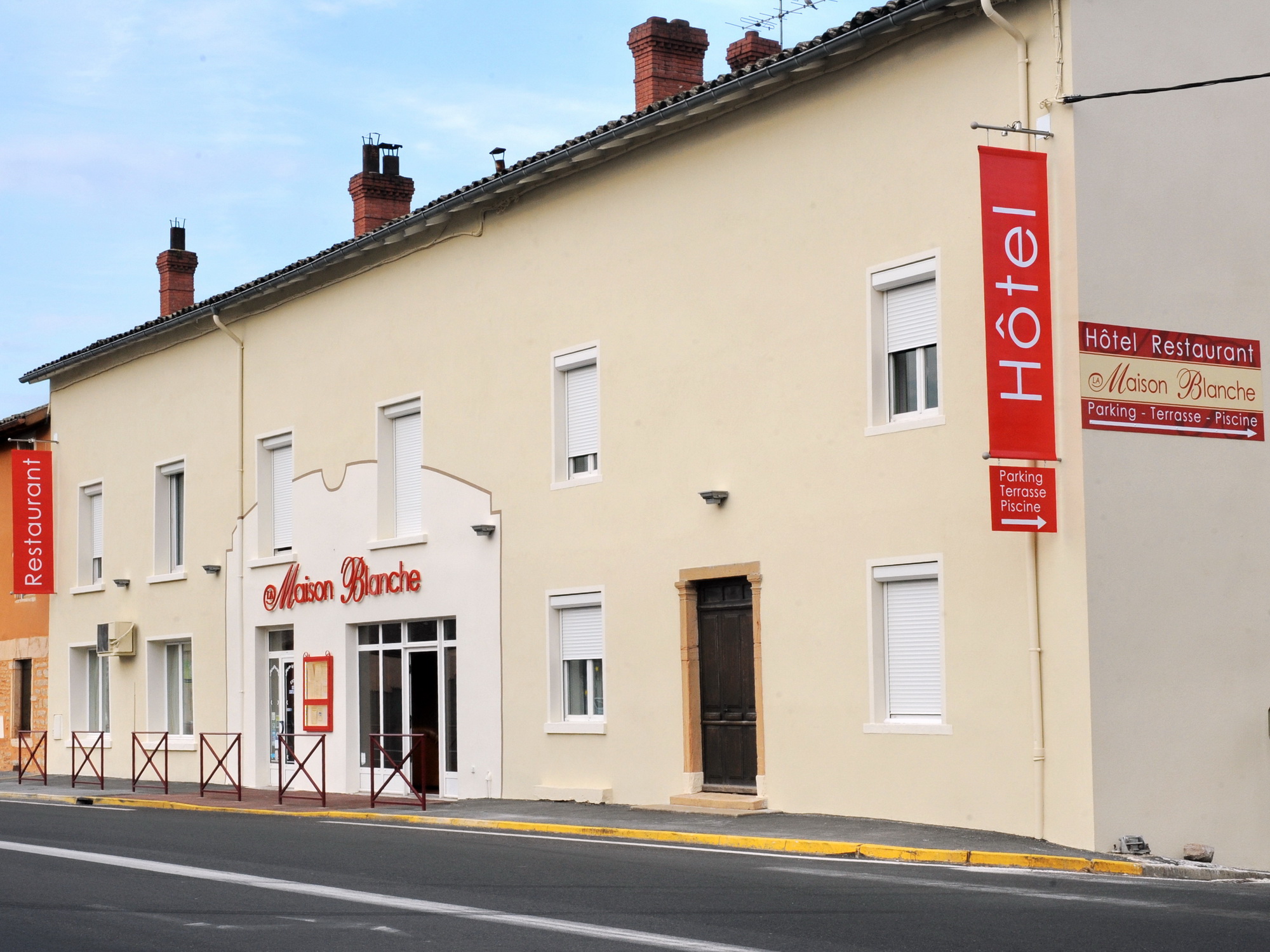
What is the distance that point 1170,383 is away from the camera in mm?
13953

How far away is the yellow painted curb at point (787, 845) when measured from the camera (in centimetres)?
1213

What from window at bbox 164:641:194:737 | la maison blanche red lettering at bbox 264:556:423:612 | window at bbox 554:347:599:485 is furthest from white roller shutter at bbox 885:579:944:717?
window at bbox 164:641:194:737

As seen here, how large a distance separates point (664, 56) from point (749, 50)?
3.40 feet

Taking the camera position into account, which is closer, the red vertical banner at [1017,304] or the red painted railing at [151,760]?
the red vertical banner at [1017,304]

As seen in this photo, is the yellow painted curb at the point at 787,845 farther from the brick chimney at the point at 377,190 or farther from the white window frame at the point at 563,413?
the brick chimney at the point at 377,190

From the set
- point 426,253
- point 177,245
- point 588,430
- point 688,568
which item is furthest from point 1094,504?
point 177,245

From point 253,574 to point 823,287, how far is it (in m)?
12.1

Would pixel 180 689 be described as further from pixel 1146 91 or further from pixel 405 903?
pixel 1146 91

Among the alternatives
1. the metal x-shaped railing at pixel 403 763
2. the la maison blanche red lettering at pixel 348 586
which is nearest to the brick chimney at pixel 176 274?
the la maison blanche red lettering at pixel 348 586

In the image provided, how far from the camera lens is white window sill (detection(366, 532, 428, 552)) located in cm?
2098

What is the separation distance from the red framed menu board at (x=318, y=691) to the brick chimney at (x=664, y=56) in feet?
28.5

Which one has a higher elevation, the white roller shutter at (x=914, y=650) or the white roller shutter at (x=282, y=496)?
the white roller shutter at (x=282, y=496)

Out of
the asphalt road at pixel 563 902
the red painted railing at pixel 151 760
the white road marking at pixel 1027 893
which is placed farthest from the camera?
the red painted railing at pixel 151 760

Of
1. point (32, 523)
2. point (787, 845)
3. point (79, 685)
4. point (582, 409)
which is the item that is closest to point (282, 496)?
point (582, 409)
